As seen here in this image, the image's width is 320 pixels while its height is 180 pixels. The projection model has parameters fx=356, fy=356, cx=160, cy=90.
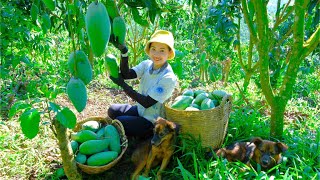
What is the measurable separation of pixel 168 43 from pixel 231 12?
589 mm

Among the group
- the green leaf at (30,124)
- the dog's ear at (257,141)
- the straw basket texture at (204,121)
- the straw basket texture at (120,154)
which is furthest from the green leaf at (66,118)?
the dog's ear at (257,141)

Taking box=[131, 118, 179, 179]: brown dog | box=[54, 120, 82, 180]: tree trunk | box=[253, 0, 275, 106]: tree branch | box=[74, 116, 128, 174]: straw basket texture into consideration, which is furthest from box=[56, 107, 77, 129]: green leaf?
box=[253, 0, 275, 106]: tree branch

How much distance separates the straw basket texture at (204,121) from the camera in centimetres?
222

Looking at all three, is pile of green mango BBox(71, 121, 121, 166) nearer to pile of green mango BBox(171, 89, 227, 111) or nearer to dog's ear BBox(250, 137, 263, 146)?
pile of green mango BBox(171, 89, 227, 111)

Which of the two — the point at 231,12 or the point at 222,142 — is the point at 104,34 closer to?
the point at 222,142

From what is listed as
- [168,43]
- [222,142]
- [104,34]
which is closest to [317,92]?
[222,142]

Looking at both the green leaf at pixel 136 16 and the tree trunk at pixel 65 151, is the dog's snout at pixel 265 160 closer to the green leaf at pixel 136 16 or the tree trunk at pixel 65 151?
the tree trunk at pixel 65 151

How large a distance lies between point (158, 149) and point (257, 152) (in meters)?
0.59

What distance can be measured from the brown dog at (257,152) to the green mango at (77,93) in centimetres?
145

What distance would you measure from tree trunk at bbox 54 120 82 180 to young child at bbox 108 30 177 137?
0.62 m

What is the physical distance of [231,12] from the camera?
2541mm

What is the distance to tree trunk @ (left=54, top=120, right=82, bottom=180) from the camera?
4.68 feet

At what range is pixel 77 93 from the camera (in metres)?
0.84

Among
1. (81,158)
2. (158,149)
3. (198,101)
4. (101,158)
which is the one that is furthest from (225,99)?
(81,158)
